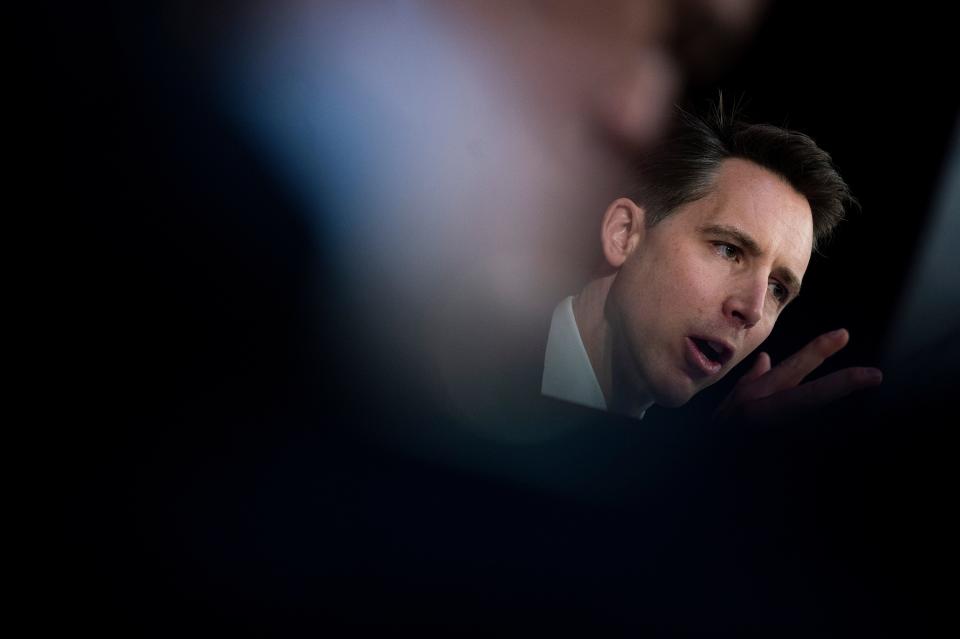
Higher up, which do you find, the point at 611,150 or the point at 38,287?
the point at 611,150

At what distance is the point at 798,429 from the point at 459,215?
549mm

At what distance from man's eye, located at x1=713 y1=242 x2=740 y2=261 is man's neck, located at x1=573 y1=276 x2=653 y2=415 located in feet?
0.57

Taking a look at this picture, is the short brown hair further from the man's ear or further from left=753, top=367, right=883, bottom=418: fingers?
left=753, top=367, right=883, bottom=418: fingers

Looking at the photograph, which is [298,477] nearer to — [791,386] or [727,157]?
[791,386]

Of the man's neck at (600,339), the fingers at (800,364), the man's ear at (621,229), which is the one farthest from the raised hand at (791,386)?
the man's ear at (621,229)

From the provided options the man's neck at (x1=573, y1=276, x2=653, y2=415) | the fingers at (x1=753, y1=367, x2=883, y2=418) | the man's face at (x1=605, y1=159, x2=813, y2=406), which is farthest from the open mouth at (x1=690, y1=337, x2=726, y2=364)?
the fingers at (x1=753, y1=367, x2=883, y2=418)

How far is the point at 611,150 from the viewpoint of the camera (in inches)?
44.0

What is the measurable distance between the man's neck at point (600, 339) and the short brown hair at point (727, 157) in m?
0.15

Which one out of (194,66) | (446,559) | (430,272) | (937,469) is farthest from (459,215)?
(937,469)

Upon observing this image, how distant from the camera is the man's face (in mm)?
1022

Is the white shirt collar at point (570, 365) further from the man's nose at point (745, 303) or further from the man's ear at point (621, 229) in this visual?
the man's nose at point (745, 303)

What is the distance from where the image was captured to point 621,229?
3.75 ft

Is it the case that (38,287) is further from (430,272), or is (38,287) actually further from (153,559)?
(430,272)

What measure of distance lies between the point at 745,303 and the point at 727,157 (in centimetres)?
27
